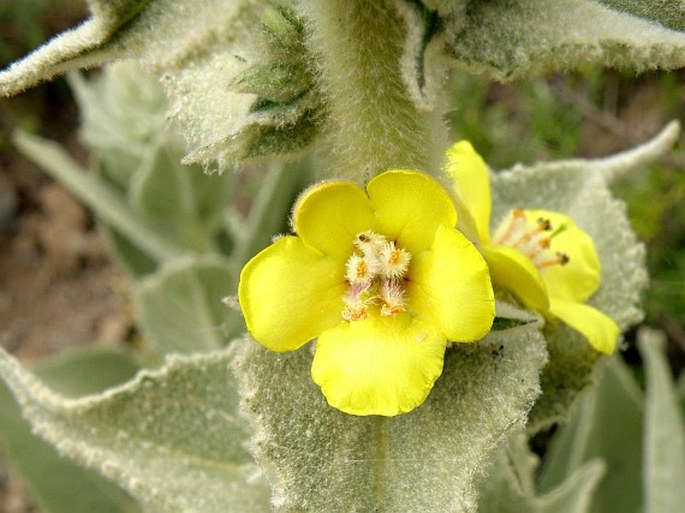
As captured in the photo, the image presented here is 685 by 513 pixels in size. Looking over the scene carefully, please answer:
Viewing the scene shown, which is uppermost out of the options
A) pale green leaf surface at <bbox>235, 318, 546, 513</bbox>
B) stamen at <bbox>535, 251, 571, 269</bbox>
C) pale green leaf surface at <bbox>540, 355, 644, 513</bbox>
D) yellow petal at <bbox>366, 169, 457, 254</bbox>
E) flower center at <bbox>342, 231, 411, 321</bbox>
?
yellow petal at <bbox>366, 169, 457, 254</bbox>

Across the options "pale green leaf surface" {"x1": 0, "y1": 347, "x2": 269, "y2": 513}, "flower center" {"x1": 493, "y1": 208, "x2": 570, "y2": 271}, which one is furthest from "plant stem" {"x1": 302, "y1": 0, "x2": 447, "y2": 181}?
"pale green leaf surface" {"x1": 0, "y1": 347, "x2": 269, "y2": 513}

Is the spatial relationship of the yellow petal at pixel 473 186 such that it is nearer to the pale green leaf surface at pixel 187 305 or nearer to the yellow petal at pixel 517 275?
the yellow petal at pixel 517 275

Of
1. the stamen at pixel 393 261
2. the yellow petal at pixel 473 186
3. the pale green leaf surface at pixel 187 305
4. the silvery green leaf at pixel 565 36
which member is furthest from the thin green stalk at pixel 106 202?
the silvery green leaf at pixel 565 36

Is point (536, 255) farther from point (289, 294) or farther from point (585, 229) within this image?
point (289, 294)

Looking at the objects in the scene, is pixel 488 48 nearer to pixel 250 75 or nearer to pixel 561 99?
pixel 250 75

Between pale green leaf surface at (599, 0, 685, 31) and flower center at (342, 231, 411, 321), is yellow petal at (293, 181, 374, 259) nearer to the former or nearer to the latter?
flower center at (342, 231, 411, 321)

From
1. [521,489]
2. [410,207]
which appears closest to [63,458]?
[521,489]
